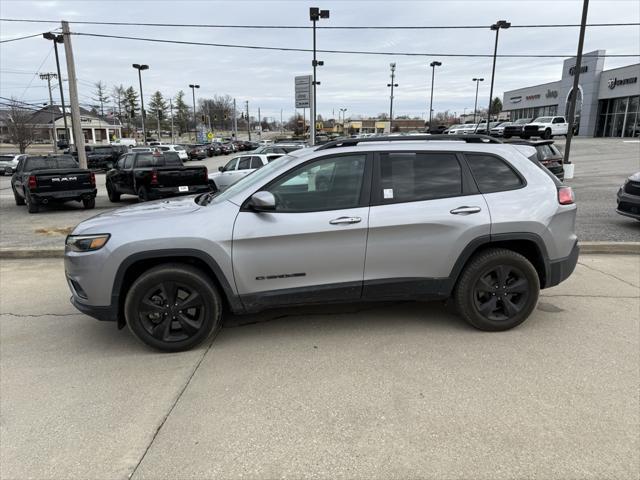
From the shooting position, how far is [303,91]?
18906 mm

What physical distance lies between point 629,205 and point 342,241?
7117 mm

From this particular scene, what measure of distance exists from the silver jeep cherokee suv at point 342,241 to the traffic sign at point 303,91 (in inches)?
608

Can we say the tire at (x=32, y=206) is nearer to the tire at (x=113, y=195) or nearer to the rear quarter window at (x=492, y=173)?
the tire at (x=113, y=195)

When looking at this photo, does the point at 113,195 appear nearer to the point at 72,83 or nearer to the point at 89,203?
the point at 89,203

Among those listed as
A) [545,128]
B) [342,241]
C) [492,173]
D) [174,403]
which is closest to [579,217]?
[492,173]

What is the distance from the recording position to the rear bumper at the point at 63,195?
40.9ft

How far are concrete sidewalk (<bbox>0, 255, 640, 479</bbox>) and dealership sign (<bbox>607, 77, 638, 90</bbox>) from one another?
45.1 meters

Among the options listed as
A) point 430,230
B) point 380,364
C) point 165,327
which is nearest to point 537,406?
point 380,364

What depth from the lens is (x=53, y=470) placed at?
2572 mm

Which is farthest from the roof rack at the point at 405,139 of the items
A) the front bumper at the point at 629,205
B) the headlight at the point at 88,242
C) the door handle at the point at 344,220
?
the front bumper at the point at 629,205

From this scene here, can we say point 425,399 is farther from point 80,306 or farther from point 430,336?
point 80,306

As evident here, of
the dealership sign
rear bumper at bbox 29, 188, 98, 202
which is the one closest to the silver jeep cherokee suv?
rear bumper at bbox 29, 188, 98, 202

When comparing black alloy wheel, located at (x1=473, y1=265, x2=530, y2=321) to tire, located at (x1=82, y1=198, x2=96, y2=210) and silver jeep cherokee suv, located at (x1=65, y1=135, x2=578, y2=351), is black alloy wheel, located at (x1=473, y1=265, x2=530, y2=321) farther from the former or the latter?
tire, located at (x1=82, y1=198, x2=96, y2=210)

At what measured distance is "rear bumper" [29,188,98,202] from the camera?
40.9 feet
